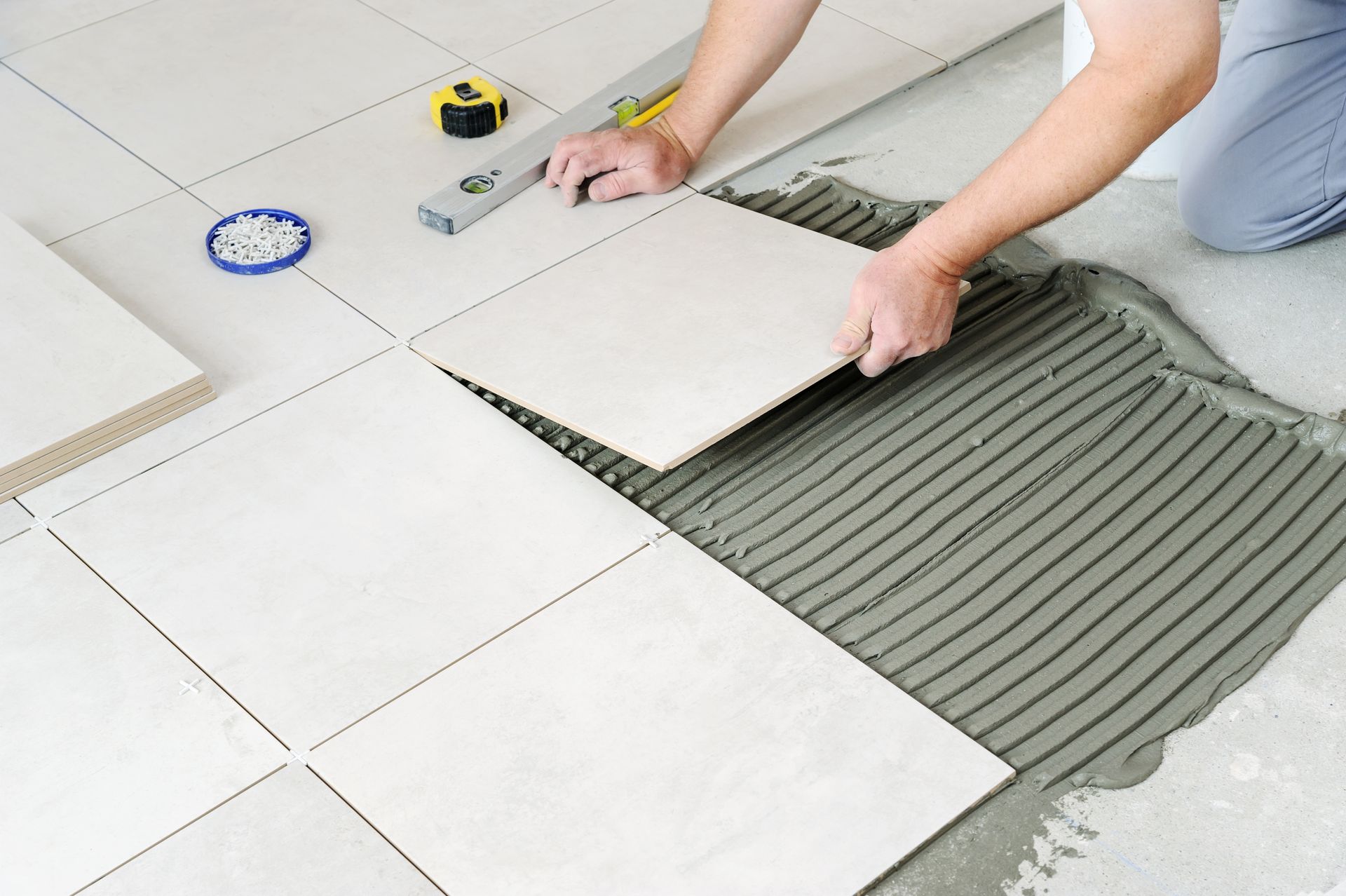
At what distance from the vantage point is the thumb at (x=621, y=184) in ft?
7.86

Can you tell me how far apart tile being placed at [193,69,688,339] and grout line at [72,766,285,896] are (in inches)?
33.4

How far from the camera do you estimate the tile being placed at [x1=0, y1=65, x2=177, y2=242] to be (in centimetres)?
242

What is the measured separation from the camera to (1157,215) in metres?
2.41

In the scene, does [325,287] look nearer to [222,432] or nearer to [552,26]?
[222,432]

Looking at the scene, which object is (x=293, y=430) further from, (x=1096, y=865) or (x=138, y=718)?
(x=1096, y=865)

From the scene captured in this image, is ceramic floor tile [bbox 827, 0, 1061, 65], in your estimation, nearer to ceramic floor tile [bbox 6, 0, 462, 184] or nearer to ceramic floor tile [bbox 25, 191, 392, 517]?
ceramic floor tile [bbox 6, 0, 462, 184]

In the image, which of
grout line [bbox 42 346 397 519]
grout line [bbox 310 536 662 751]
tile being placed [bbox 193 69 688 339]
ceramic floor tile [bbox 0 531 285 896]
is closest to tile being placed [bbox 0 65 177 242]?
tile being placed [bbox 193 69 688 339]

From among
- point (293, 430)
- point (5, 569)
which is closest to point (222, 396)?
point (293, 430)

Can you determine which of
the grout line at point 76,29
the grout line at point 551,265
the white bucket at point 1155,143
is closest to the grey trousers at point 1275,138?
the white bucket at point 1155,143

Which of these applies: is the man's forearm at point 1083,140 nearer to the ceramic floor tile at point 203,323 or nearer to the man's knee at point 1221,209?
the man's knee at point 1221,209

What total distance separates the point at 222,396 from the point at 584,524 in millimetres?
659

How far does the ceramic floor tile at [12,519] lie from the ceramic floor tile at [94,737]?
0.09 meters

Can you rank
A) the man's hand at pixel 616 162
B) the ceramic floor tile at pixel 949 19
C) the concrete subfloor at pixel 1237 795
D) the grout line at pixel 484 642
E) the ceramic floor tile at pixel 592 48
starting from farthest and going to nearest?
the ceramic floor tile at pixel 949 19, the ceramic floor tile at pixel 592 48, the man's hand at pixel 616 162, the grout line at pixel 484 642, the concrete subfloor at pixel 1237 795

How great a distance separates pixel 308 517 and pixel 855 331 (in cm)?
84
